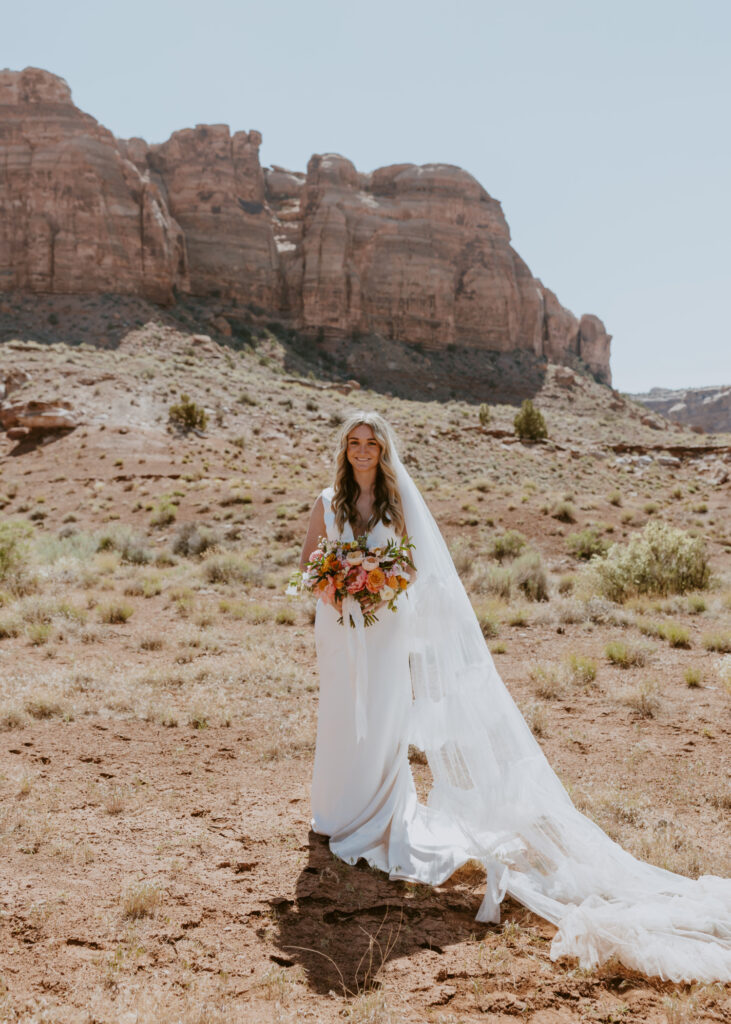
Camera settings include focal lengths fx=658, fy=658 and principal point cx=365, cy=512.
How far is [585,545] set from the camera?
16438 millimetres

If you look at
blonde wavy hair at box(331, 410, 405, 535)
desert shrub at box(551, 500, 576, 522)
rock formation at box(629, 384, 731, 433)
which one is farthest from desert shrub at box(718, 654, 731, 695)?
rock formation at box(629, 384, 731, 433)

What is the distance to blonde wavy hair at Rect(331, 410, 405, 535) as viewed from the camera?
4074mm

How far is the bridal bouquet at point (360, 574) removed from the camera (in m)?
3.73

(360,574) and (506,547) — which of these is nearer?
(360,574)

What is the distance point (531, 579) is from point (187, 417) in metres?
20.8

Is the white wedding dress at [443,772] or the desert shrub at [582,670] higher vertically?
the white wedding dress at [443,772]

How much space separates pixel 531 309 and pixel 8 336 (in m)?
46.8

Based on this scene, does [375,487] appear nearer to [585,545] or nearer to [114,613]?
[114,613]

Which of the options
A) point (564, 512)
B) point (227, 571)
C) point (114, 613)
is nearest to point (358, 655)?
point (114, 613)

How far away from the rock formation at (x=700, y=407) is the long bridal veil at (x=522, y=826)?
101 meters

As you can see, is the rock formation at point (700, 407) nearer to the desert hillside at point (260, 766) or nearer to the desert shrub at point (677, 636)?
the desert hillside at point (260, 766)

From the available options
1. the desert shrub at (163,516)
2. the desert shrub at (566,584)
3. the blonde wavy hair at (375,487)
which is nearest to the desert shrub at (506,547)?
the desert shrub at (566,584)

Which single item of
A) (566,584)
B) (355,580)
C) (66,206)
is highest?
(66,206)

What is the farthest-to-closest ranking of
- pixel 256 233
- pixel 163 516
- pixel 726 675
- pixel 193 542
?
pixel 256 233, pixel 163 516, pixel 193 542, pixel 726 675
